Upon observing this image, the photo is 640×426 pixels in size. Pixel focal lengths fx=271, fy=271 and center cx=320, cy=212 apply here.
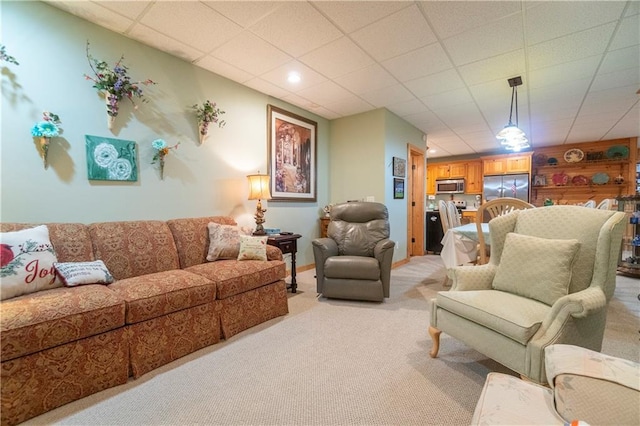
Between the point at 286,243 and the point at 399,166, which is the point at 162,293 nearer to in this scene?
the point at 286,243

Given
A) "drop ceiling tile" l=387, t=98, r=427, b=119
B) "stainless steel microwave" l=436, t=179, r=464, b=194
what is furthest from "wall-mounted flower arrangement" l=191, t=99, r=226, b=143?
"stainless steel microwave" l=436, t=179, r=464, b=194

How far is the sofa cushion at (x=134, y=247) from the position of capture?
83.0 inches

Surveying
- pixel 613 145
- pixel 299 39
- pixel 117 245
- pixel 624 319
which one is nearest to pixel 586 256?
pixel 624 319

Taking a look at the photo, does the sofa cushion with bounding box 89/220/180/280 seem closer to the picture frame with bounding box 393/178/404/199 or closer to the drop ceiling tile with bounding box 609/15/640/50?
the picture frame with bounding box 393/178/404/199

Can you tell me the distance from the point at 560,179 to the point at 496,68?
5.45m

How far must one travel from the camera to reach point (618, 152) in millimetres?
5969

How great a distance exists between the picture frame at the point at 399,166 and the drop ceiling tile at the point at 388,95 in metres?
0.96

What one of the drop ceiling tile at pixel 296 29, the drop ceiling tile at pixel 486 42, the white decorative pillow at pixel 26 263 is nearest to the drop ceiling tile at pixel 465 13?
the drop ceiling tile at pixel 486 42

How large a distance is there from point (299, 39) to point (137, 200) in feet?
6.94

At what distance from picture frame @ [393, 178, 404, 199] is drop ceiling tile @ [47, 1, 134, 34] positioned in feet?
12.7

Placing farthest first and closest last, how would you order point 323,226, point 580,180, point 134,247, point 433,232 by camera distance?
point 580,180, point 433,232, point 323,226, point 134,247

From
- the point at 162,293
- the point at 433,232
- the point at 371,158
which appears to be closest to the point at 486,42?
the point at 371,158

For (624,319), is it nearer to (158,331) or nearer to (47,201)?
(158,331)

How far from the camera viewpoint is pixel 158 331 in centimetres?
179
